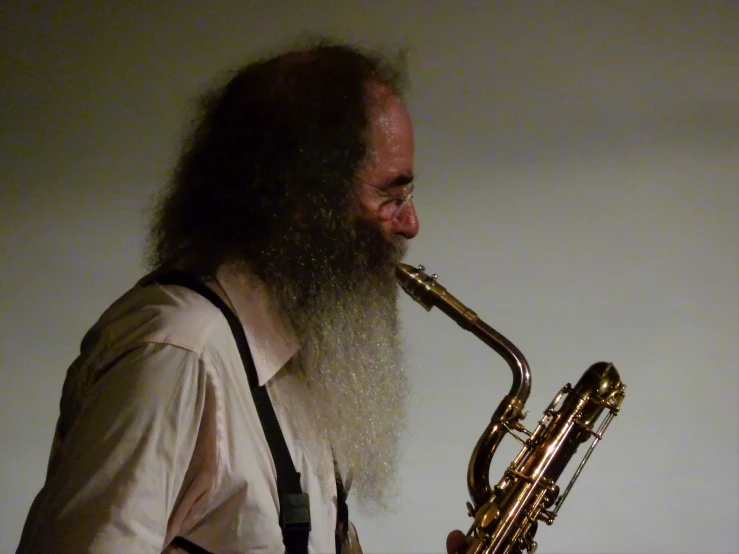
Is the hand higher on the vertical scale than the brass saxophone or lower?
lower

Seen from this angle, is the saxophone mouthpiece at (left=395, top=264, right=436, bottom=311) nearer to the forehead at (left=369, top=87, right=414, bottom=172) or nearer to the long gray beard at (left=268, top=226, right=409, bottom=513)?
the long gray beard at (left=268, top=226, right=409, bottom=513)

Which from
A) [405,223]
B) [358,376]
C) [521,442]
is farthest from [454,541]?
[405,223]

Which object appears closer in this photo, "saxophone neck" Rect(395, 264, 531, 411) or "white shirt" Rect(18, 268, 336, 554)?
"white shirt" Rect(18, 268, 336, 554)

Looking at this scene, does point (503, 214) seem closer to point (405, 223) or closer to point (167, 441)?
point (405, 223)

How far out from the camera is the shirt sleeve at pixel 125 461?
22.6 inches

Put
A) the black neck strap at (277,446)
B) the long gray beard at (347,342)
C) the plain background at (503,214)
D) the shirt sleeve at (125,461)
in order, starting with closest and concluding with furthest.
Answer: the shirt sleeve at (125,461), the black neck strap at (277,446), the long gray beard at (347,342), the plain background at (503,214)

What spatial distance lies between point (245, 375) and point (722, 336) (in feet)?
3.67

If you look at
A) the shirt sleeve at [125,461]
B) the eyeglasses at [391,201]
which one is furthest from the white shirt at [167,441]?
the eyeglasses at [391,201]

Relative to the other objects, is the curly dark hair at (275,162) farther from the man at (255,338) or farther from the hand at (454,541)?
the hand at (454,541)

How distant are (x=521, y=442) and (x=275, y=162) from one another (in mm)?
604

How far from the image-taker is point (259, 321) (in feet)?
2.57

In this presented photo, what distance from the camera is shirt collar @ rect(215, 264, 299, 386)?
2.48 feet

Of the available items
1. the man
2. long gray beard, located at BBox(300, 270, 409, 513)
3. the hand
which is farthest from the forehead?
the hand

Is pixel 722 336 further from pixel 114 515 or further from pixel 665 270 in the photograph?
pixel 114 515
